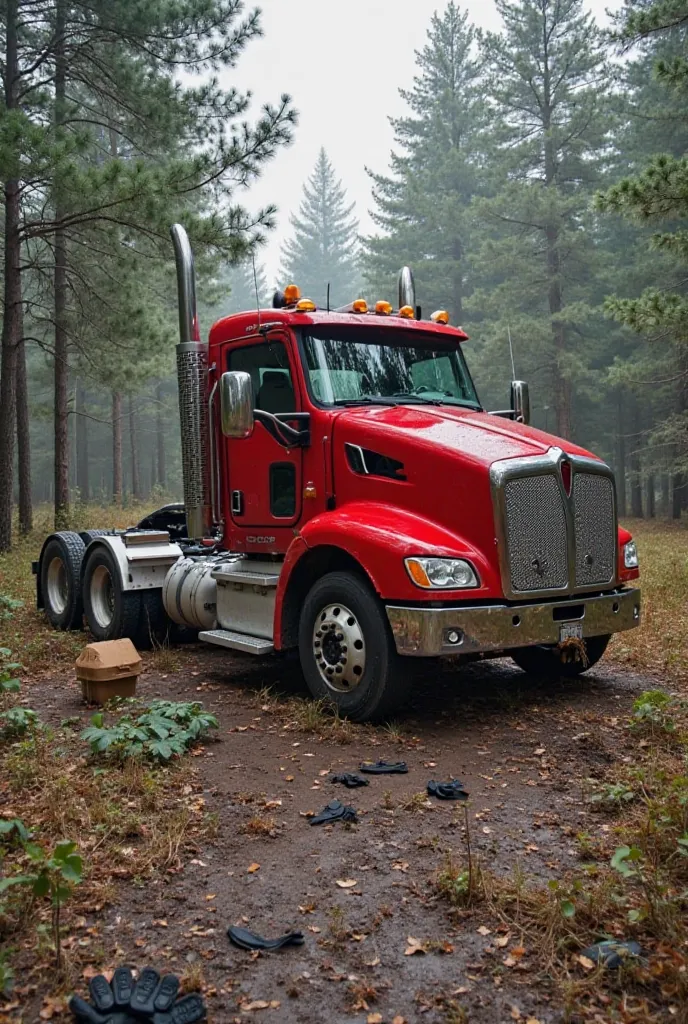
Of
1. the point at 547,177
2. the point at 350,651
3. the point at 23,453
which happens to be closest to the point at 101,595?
the point at 350,651

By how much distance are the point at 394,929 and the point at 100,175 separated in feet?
37.8

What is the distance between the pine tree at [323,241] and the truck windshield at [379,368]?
2525 inches

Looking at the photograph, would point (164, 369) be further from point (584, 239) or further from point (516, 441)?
point (516, 441)

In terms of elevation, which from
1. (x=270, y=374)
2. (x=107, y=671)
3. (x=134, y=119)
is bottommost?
(x=107, y=671)

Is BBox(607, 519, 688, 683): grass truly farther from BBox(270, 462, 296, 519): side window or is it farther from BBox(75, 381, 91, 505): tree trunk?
BBox(75, 381, 91, 505): tree trunk

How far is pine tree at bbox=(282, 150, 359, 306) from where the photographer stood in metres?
70.3

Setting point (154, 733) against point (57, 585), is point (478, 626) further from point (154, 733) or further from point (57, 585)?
point (57, 585)

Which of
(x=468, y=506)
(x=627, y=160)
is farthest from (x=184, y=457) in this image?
(x=627, y=160)

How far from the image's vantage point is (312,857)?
3932 mm

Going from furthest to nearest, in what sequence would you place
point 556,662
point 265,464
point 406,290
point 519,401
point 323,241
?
point 323,241, point 406,290, point 519,401, point 556,662, point 265,464

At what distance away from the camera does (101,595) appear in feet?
29.2

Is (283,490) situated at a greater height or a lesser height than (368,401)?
lesser

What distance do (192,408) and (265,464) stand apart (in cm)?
98

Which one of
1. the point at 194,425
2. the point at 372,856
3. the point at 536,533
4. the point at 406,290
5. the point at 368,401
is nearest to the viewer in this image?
the point at 372,856
